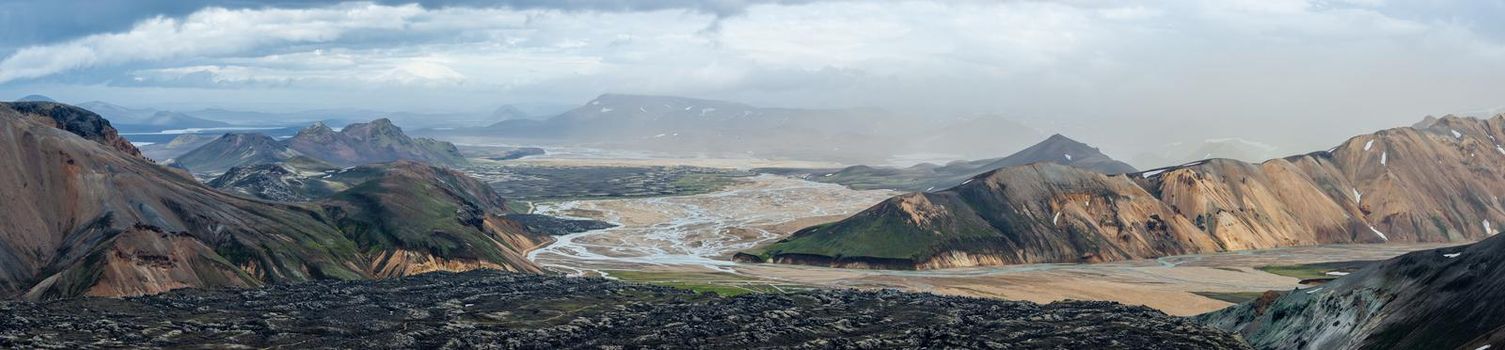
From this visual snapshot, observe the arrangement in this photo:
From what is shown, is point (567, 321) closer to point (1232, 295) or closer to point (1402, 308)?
point (1402, 308)

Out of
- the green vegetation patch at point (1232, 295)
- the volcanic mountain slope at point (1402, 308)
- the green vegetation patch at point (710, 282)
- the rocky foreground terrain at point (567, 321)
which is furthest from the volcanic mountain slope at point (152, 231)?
the volcanic mountain slope at point (1402, 308)

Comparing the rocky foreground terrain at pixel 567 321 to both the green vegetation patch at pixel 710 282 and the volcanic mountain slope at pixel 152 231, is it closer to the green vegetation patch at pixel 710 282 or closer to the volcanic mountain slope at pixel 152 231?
the volcanic mountain slope at pixel 152 231

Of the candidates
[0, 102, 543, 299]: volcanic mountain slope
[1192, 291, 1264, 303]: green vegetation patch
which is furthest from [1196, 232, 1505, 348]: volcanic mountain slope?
[0, 102, 543, 299]: volcanic mountain slope

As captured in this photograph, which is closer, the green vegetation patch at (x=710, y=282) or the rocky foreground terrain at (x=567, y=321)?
the rocky foreground terrain at (x=567, y=321)

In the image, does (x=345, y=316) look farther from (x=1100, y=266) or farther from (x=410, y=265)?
(x=1100, y=266)

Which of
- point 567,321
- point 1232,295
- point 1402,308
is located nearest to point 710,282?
point 567,321

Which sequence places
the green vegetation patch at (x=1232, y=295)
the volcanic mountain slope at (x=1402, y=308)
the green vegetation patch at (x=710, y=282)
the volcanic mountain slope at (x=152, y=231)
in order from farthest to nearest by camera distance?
the green vegetation patch at (x=710, y=282), the green vegetation patch at (x=1232, y=295), the volcanic mountain slope at (x=152, y=231), the volcanic mountain slope at (x=1402, y=308)
